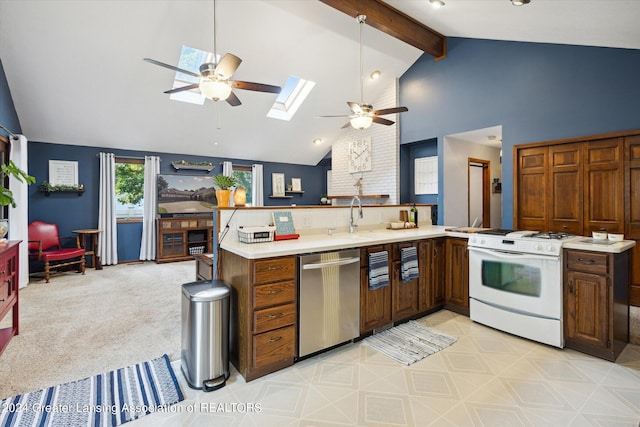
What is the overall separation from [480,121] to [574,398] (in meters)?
4.14

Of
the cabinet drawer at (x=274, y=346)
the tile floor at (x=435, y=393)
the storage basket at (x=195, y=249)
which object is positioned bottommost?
the tile floor at (x=435, y=393)

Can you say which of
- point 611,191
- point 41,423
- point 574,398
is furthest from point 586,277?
point 41,423

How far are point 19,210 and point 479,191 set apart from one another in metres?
7.99

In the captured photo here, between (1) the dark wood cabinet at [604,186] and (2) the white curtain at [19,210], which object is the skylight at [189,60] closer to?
(2) the white curtain at [19,210]

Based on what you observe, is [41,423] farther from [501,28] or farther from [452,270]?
[501,28]

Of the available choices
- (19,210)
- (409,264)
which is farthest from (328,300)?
(19,210)

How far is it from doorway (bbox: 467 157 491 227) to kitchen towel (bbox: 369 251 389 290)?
3931 millimetres

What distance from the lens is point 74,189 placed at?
237 inches

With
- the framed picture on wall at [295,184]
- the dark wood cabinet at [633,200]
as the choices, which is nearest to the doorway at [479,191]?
the dark wood cabinet at [633,200]

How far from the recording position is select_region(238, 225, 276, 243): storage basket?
2.67 metres

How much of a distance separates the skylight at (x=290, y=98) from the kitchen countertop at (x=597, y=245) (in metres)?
4.91

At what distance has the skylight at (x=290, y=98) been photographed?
249 inches

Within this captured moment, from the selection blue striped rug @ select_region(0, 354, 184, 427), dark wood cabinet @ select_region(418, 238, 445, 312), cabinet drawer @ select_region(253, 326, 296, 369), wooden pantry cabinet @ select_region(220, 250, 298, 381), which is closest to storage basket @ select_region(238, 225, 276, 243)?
wooden pantry cabinet @ select_region(220, 250, 298, 381)

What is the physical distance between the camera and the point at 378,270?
290cm
